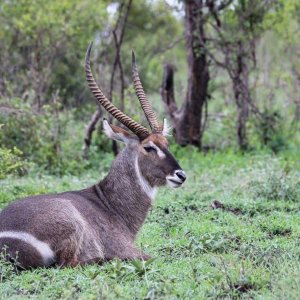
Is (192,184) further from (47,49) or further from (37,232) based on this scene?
(47,49)

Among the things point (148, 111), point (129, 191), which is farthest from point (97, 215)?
point (148, 111)

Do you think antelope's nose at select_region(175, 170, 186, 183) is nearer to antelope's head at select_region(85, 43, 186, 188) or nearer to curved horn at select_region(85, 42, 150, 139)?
antelope's head at select_region(85, 43, 186, 188)

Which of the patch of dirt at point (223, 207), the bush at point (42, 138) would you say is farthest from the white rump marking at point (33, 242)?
the bush at point (42, 138)

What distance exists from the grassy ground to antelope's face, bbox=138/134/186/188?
21.2 inches

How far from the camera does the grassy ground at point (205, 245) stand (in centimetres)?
458

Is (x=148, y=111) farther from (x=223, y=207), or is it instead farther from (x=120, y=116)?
(x=223, y=207)

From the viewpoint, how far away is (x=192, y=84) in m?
12.2

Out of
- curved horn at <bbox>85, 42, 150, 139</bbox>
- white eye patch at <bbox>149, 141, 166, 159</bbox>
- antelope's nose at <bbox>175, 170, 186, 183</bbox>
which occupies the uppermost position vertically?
curved horn at <bbox>85, 42, 150, 139</bbox>

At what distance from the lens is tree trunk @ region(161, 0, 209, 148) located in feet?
39.3

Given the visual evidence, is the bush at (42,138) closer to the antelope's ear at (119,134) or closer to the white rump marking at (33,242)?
the antelope's ear at (119,134)

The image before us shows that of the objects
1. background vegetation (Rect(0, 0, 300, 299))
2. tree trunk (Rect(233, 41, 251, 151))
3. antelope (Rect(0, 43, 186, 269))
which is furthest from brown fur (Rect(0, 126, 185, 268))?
tree trunk (Rect(233, 41, 251, 151))

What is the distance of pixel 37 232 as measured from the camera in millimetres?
5309

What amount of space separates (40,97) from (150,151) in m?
6.18

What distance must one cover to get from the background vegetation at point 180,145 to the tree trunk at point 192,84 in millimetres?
54
